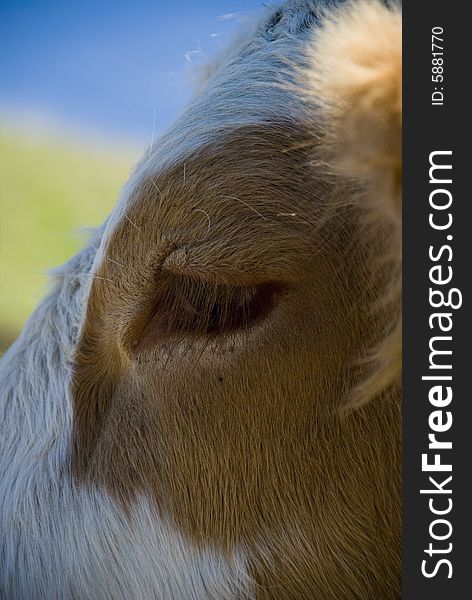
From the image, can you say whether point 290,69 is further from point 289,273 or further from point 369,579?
point 369,579

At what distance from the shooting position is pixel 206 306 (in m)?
1.28

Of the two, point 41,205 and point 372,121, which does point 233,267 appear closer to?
point 372,121

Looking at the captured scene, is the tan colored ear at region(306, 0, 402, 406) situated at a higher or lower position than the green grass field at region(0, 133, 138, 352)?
lower

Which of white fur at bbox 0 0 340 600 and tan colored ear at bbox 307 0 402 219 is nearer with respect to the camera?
tan colored ear at bbox 307 0 402 219

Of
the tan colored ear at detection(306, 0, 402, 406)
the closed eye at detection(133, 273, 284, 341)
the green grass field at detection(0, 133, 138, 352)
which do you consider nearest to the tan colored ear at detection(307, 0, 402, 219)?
the tan colored ear at detection(306, 0, 402, 406)

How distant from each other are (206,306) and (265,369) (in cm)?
14

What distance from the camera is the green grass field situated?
199 cm

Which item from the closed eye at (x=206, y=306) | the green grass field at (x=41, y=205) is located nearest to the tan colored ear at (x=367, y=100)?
the closed eye at (x=206, y=306)

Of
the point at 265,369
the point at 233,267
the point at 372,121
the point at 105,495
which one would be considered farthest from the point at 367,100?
the point at 105,495

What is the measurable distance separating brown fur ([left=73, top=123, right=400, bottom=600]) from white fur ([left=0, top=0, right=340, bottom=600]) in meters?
0.04

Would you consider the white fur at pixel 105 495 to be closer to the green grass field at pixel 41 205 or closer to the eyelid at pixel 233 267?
the eyelid at pixel 233 267

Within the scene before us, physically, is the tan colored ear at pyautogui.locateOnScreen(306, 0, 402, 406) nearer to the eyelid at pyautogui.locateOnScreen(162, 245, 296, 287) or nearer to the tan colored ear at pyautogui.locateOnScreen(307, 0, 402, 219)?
the tan colored ear at pyautogui.locateOnScreen(307, 0, 402, 219)

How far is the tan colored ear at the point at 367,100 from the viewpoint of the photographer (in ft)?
3.53

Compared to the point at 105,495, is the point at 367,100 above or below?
above
